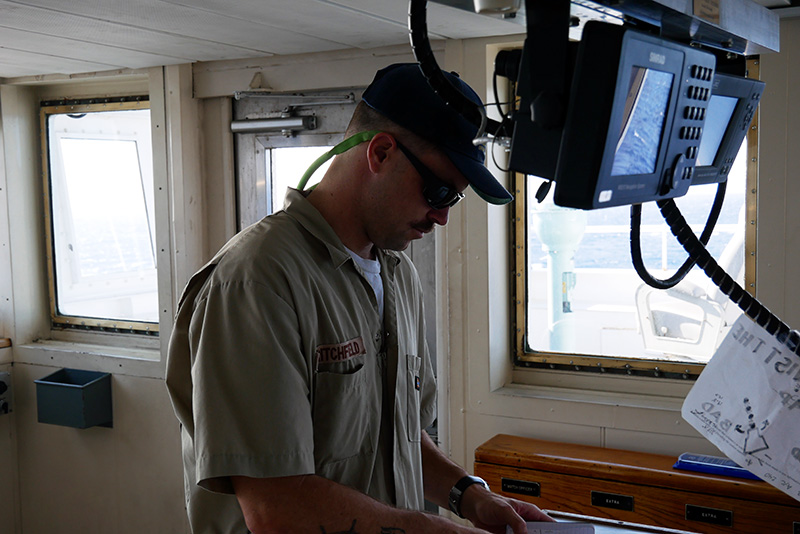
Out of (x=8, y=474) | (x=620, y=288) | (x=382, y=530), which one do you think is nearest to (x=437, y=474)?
(x=382, y=530)

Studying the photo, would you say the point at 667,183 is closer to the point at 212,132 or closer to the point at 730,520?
the point at 730,520

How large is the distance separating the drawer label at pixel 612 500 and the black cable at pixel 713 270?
1.22 meters

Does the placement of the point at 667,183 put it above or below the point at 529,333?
above

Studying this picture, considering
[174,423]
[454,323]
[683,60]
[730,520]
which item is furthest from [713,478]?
[174,423]

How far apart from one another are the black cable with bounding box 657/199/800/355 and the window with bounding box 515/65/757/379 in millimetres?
1345

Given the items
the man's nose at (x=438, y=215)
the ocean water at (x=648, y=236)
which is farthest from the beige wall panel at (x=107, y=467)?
the man's nose at (x=438, y=215)

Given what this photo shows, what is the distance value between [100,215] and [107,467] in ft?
4.35

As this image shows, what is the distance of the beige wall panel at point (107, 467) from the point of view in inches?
152

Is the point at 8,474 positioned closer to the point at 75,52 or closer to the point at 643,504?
the point at 75,52

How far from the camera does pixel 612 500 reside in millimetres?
2678

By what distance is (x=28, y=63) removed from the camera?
11.8 feet

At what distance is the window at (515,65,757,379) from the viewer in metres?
2.90

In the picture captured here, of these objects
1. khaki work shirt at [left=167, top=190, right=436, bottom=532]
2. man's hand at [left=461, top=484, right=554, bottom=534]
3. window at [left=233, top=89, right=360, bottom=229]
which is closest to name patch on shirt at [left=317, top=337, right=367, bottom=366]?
khaki work shirt at [left=167, top=190, right=436, bottom=532]

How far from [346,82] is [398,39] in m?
0.36
